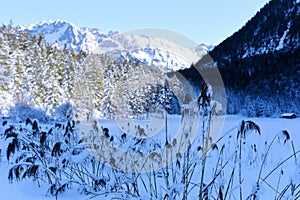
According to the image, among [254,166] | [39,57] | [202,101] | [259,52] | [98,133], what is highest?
[259,52]

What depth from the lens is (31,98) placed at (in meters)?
33.7

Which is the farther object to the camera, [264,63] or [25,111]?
[264,63]

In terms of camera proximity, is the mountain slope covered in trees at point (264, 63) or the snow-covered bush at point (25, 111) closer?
the snow-covered bush at point (25, 111)

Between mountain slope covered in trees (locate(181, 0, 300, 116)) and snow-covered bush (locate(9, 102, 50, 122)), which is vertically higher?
mountain slope covered in trees (locate(181, 0, 300, 116))

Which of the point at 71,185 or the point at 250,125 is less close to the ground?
the point at 250,125

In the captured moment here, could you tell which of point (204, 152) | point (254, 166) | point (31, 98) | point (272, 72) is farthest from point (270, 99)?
point (204, 152)

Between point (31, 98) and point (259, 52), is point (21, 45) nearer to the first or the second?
point (31, 98)

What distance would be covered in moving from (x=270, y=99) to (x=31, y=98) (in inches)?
1463

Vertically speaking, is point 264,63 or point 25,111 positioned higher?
point 264,63

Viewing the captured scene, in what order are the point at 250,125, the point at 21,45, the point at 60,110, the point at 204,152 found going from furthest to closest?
the point at 21,45 < the point at 60,110 < the point at 204,152 < the point at 250,125

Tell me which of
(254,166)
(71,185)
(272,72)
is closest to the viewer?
(71,185)

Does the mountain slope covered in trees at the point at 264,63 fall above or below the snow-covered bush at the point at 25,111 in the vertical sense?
above

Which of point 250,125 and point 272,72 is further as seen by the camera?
point 272,72

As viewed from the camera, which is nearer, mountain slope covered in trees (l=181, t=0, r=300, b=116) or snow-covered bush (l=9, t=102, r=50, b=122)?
snow-covered bush (l=9, t=102, r=50, b=122)
